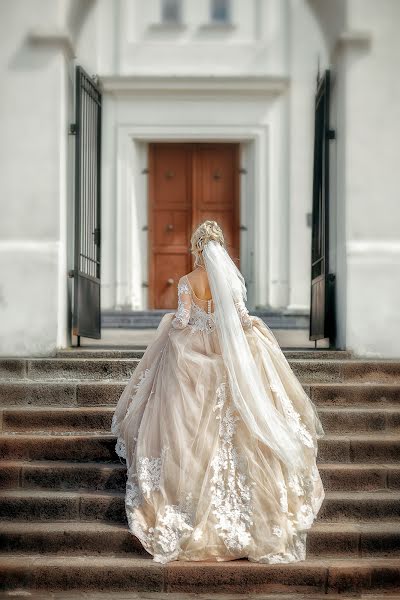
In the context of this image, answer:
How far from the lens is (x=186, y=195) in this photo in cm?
1343

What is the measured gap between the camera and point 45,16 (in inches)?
333

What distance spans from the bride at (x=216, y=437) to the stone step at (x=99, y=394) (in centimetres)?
93

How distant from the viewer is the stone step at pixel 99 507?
5.94 m

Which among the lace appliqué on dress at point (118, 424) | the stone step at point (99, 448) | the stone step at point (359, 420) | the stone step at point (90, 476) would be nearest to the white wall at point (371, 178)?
the stone step at point (359, 420)

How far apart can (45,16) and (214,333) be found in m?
3.90

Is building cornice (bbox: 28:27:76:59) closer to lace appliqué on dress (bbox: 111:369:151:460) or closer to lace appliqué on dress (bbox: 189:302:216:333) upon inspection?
lace appliqué on dress (bbox: 189:302:216:333)

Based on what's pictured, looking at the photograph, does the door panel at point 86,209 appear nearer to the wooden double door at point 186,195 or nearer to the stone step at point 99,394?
the stone step at point 99,394

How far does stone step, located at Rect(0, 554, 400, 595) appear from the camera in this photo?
5281mm

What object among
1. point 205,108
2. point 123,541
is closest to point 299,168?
point 205,108

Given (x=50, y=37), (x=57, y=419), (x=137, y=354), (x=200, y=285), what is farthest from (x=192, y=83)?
(x=200, y=285)

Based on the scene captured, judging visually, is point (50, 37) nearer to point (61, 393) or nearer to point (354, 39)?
point (354, 39)

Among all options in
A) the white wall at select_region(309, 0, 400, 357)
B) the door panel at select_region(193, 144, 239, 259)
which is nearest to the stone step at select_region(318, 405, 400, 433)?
the white wall at select_region(309, 0, 400, 357)

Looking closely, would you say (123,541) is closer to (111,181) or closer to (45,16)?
(45,16)

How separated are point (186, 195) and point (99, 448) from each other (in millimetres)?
7333
